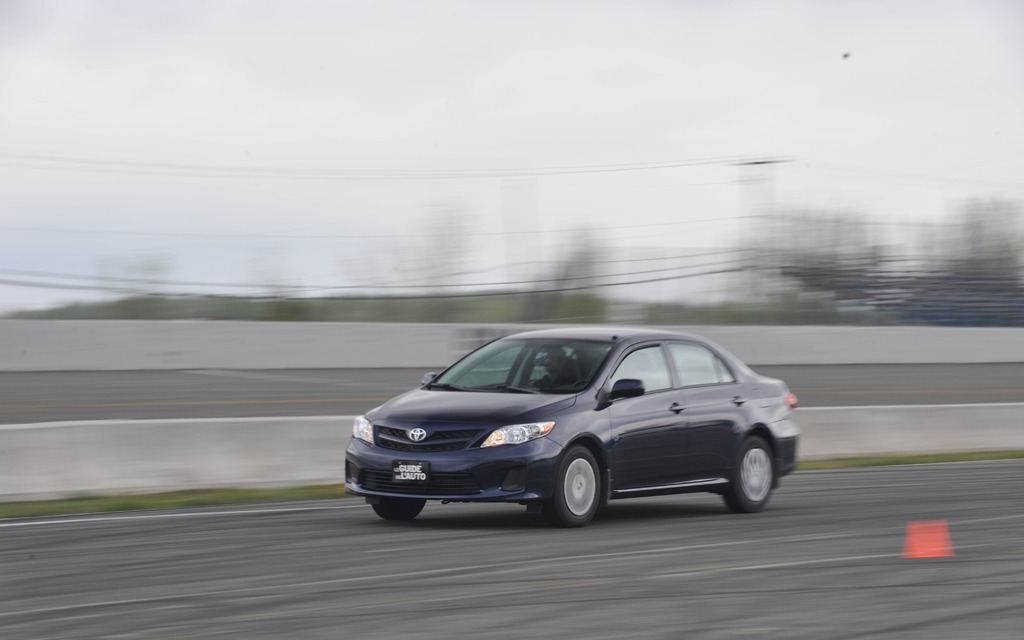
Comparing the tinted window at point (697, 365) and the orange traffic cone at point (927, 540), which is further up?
the tinted window at point (697, 365)

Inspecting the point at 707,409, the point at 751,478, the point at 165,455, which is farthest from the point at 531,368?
the point at 165,455

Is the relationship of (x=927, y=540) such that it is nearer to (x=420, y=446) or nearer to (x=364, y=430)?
(x=420, y=446)

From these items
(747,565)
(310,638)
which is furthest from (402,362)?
(310,638)

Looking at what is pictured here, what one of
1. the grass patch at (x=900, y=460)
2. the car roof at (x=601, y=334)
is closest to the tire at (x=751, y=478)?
the car roof at (x=601, y=334)

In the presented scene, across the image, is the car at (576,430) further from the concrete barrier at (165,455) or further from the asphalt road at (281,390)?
the asphalt road at (281,390)

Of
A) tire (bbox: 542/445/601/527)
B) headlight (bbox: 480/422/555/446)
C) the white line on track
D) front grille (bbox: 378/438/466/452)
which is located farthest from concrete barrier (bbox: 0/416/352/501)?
tire (bbox: 542/445/601/527)

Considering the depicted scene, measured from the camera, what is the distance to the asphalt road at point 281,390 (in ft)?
68.2

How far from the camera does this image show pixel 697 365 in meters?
11.8

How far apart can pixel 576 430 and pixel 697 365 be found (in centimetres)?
199

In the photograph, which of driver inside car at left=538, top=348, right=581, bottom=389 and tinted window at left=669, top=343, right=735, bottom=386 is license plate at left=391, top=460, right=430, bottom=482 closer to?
driver inside car at left=538, top=348, right=581, bottom=389

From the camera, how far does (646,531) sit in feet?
33.4

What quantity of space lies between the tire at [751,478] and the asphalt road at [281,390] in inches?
379

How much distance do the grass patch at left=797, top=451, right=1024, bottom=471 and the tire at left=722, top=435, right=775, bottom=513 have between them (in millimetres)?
5007

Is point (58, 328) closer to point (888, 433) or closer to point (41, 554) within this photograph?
Result: point (888, 433)
